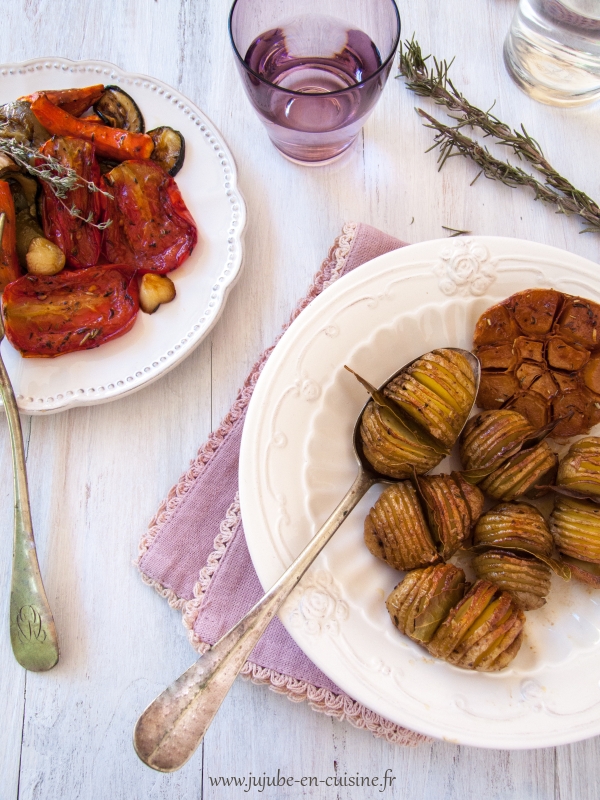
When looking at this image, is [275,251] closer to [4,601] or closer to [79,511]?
[79,511]

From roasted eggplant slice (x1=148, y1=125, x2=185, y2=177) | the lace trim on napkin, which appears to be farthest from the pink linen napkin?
roasted eggplant slice (x1=148, y1=125, x2=185, y2=177)

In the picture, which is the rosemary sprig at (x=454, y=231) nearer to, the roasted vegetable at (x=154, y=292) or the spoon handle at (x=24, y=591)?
the roasted vegetable at (x=154, y=292)

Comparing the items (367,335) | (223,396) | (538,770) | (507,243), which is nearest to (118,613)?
(223,396)

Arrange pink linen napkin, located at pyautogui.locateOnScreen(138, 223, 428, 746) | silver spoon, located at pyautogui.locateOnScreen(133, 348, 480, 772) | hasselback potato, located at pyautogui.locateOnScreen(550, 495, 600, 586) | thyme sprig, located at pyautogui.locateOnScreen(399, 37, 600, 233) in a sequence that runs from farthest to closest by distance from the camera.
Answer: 1. thyme sprig, located at pyautogui.locateOnScreen(399, 37, 600, 233)
2. pink linen napkin, located at pyautogui.locateOnScreen(138, 223, 428, 746)
3. hasselback potato, located at pyautogui.locateOnScreen(550, 495, 600, 586)
4. silver spoon, located at pyautogui.locateOnScreen(133, 348, 480, 772)

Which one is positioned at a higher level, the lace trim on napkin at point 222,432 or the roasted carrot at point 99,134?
the roasted carrot at point 99,134

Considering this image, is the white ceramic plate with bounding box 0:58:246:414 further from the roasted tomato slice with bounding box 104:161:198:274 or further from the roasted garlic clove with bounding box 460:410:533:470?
the roasted garlic clove with bounding box 460:410:533:470

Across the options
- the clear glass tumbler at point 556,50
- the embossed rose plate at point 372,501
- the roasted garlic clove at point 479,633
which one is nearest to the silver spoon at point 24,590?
the embossed rose plate at point 372,501

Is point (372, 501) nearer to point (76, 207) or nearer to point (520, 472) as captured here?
point (520, 472)
